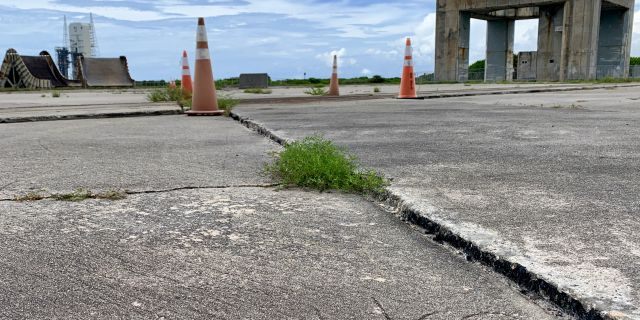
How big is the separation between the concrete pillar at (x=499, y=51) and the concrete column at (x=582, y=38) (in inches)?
232

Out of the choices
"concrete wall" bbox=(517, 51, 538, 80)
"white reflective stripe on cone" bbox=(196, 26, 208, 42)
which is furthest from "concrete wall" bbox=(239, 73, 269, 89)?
"concrete wall" bbox=(517, 51, 538, 80)

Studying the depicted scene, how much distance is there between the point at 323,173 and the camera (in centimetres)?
275

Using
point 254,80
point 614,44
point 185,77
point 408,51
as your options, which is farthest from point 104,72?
point 614,44

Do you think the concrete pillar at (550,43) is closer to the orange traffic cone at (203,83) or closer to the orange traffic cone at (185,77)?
the orange traffic cone at (185,77)

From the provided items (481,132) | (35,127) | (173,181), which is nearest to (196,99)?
(35,127)

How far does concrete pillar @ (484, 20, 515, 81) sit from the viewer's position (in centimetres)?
3744

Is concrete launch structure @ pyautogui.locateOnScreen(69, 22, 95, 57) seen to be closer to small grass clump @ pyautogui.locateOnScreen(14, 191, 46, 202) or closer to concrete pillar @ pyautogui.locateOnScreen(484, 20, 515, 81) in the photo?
concrete pillar @ pyautogui.locateOnScreen(484, 20, 515, 81)

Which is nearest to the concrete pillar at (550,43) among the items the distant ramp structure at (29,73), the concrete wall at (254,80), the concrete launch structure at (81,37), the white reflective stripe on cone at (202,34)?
the concrete wall at (254,80)

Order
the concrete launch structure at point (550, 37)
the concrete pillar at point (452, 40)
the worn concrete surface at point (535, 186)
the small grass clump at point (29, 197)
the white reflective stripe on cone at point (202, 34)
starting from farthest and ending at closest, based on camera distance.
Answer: the concrete pillar at point (452, 40) < the concrete launch structure at point (550, 37) < the white reflective stripe on cone at point (202, 34) < the small grass clump at point (29, 197) < the worn concrete surface at point (535, 186)

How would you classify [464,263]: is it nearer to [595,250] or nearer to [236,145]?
[595,250]

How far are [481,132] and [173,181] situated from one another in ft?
9.55

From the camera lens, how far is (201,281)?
156 centimetres

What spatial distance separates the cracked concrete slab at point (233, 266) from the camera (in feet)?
4.57

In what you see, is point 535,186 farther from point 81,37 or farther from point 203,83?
point 81,37
